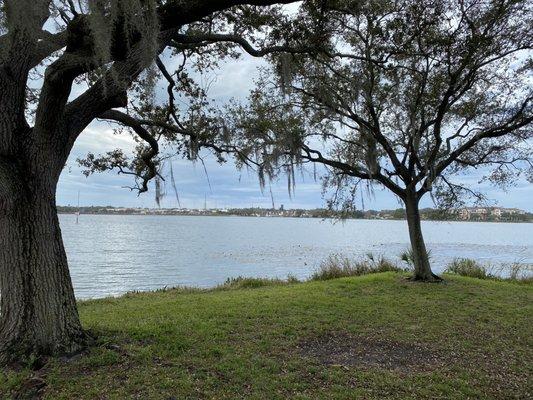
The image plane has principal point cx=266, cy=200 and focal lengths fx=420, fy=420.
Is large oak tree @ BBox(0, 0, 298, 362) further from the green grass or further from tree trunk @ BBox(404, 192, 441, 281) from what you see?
tree trunk @ BBox(404, 192, 441, 281)

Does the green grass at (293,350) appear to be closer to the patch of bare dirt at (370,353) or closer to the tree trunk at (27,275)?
the patch of bare dirt at (370,353)

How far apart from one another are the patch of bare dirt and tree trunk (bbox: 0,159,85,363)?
301cm

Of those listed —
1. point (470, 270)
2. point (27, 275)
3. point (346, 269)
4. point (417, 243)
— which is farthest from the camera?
point (470, 270)

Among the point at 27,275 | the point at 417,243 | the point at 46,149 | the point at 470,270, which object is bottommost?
the point at 470,270

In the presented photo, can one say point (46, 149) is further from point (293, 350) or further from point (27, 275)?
point (293, 350)

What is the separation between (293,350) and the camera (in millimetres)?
5555

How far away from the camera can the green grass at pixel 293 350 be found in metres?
4.23

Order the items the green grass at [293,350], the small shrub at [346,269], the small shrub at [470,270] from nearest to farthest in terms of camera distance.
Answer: the green grass at [293,350], the small shrub at [346,269], the small shrub at [470,270]

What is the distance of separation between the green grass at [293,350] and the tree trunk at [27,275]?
1.19 feet

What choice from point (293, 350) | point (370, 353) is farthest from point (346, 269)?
point (293, 350)

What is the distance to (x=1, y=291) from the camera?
480 centimetres

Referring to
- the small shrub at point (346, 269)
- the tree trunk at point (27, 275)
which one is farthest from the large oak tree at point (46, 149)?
the small shrub at point (346, 269)

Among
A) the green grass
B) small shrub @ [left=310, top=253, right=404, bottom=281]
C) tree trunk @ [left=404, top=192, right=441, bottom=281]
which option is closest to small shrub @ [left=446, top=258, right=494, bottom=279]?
small shrub @ [left=310, top=253, right=404, bottom=281]

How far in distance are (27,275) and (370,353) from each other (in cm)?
431
